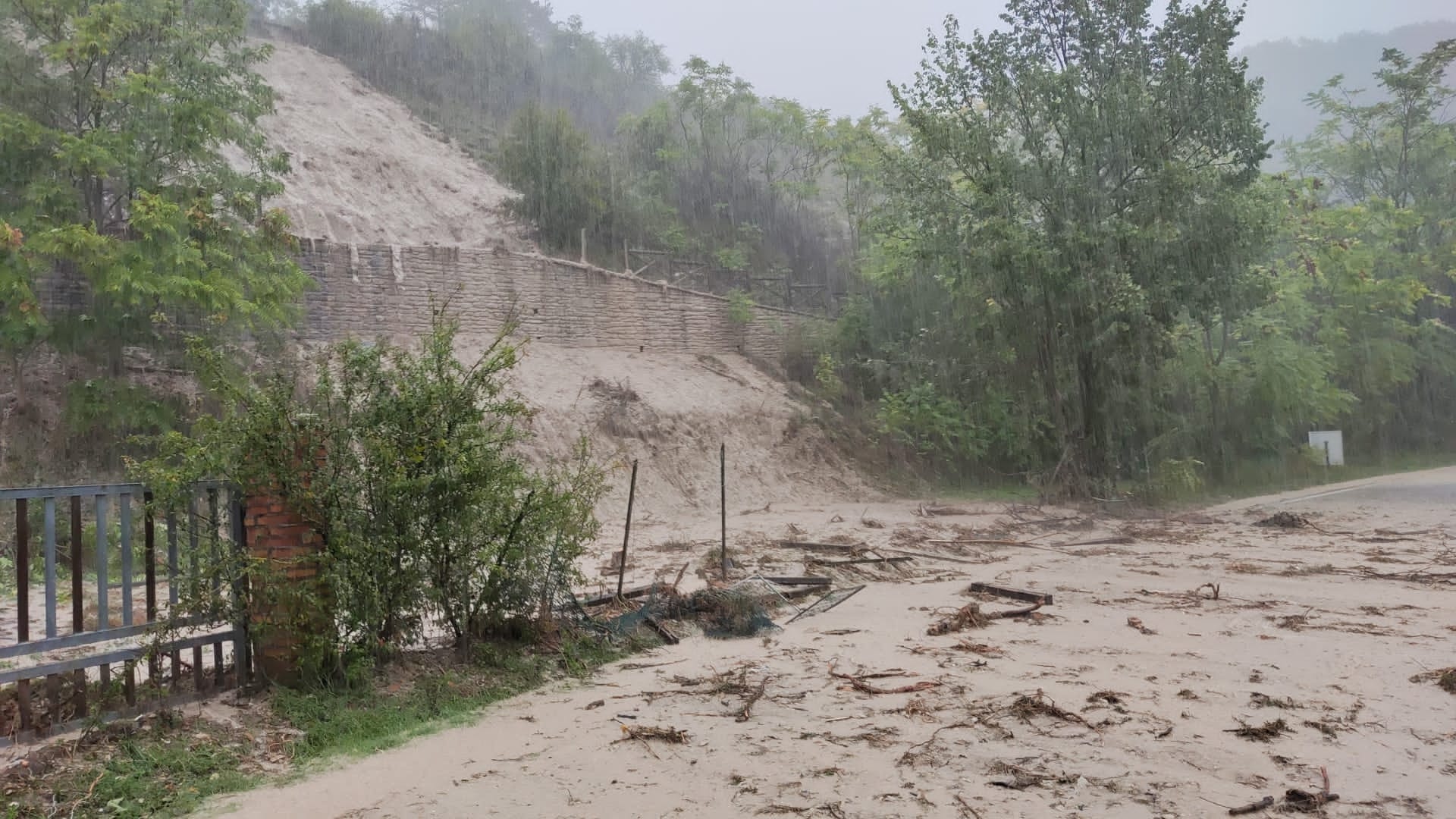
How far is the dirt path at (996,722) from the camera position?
4.93 metres

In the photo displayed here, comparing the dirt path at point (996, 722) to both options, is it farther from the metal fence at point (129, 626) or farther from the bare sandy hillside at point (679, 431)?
the bare sandy hillside at point (679, 431)

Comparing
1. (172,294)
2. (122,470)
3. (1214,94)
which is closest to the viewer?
(172,294)

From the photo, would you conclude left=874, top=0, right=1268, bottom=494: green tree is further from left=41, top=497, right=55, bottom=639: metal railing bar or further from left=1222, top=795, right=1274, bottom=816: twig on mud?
left=41, top=497, right=55, bottom=639: metal railing bar

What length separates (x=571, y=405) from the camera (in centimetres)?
2225

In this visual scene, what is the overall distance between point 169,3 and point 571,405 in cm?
1070

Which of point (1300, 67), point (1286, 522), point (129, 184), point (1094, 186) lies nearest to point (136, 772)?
point (129, 184)

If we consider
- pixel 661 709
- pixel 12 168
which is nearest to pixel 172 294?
pixel 12 168

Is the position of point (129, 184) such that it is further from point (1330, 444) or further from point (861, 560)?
point (1330, 444)

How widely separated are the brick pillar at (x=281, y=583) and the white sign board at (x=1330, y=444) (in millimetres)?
29562

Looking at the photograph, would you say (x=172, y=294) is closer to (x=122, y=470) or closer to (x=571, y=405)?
(x=122, y=470)

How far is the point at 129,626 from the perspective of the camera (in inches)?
225

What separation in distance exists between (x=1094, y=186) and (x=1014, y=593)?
45.5 ft

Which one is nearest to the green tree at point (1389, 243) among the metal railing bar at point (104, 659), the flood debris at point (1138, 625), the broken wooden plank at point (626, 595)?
the flood debris at point (1138, 625)

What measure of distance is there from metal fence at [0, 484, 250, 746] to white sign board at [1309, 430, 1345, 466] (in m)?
29.9
